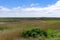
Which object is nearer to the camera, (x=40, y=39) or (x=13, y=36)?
(x=40, y=39)

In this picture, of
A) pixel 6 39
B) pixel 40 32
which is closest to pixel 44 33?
pixel 40 32

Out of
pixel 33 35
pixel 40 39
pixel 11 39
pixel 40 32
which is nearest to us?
pixel 40 39

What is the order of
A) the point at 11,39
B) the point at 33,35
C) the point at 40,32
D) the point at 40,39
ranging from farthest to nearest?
the point at 40,32, the point at 33,35, the point at 11,39, the point at 40,39

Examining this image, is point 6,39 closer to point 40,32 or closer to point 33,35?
point 33,35

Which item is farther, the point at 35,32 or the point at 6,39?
the point at 35,32

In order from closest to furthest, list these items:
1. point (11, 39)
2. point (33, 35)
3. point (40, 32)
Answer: point (11, 39), point (33, 35), point (40, 32)

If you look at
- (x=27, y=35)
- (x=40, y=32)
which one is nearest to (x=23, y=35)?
(x=27, y=35)

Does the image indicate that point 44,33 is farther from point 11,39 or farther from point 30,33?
point 11,39
